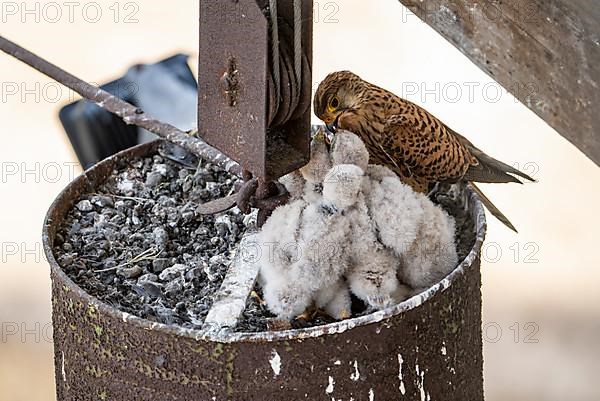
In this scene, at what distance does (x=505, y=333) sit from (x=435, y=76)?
1.31 meters

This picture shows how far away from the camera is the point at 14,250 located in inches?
204

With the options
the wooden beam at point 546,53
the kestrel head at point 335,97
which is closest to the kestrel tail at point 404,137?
the kestrel head at point 335,97

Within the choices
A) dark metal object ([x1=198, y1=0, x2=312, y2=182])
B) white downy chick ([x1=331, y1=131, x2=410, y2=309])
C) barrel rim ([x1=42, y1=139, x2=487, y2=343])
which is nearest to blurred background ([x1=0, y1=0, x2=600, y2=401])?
barrel rim ([x1=42, y1=139, x2=487, y2=343])

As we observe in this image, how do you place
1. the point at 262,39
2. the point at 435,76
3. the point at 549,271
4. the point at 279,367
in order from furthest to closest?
the point at 435,76, the point at 549,271, the point at 279,367, the point at 262,39

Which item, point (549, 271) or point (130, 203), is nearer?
point (130, 203)

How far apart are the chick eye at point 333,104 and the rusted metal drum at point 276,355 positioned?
0.76m

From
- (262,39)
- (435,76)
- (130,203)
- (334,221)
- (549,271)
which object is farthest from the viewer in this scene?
(435,76)

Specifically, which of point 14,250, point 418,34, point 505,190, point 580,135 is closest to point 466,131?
point 505,190

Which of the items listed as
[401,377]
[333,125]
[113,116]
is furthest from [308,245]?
[113,116]

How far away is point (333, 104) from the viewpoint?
2643 mm

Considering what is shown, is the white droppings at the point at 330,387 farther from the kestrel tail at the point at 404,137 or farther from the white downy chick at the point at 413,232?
the kestrel tail at the point at 404,137

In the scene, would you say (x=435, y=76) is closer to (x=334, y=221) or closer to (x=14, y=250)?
(x=14, y=250)

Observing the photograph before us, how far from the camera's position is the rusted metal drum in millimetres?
1760

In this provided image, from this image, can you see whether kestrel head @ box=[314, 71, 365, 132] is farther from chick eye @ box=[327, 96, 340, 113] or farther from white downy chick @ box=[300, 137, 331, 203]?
white downy chick @ box=[300, 137, 331, 203]
